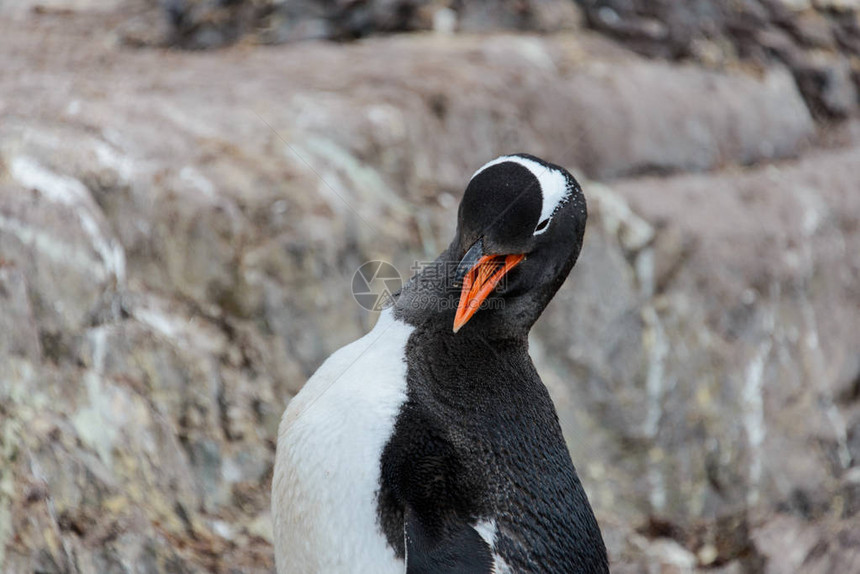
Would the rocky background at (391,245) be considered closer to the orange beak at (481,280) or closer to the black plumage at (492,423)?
the black plumage at (492,423)

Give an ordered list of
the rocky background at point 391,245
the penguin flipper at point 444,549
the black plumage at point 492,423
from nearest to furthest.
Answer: the penguin flipper at point 444,549 → the black plumage at point 492,423 → the rocky background at point 391,245

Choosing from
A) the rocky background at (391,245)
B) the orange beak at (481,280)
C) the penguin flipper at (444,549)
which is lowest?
the rocky background at (391,245)

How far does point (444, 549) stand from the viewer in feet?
6.07

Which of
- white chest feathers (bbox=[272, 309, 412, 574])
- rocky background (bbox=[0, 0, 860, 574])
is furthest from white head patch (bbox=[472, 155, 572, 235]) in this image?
rocky background (bbox=[0, 0, 860, 574])

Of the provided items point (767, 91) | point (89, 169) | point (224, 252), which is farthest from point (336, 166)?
point (767, 91)

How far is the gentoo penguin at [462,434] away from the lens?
1938 millimetres

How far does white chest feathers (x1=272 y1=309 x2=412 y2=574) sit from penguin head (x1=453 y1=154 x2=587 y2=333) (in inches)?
10.0

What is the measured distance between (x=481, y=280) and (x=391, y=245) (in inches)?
78.9

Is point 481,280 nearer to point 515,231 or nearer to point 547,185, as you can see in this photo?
point 515,231

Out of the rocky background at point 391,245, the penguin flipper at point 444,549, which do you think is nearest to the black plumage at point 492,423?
the penguin flipper at point 444,549

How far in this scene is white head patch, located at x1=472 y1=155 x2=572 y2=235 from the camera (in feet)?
6.44

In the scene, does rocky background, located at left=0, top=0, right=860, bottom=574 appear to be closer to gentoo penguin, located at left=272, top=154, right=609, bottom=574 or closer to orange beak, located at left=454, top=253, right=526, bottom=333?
gentoo penguin, located at left=272, top=154, right=609, bottom=574

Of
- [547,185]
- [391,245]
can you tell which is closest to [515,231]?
[547,185]

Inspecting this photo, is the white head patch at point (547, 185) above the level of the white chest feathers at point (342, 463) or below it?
above
